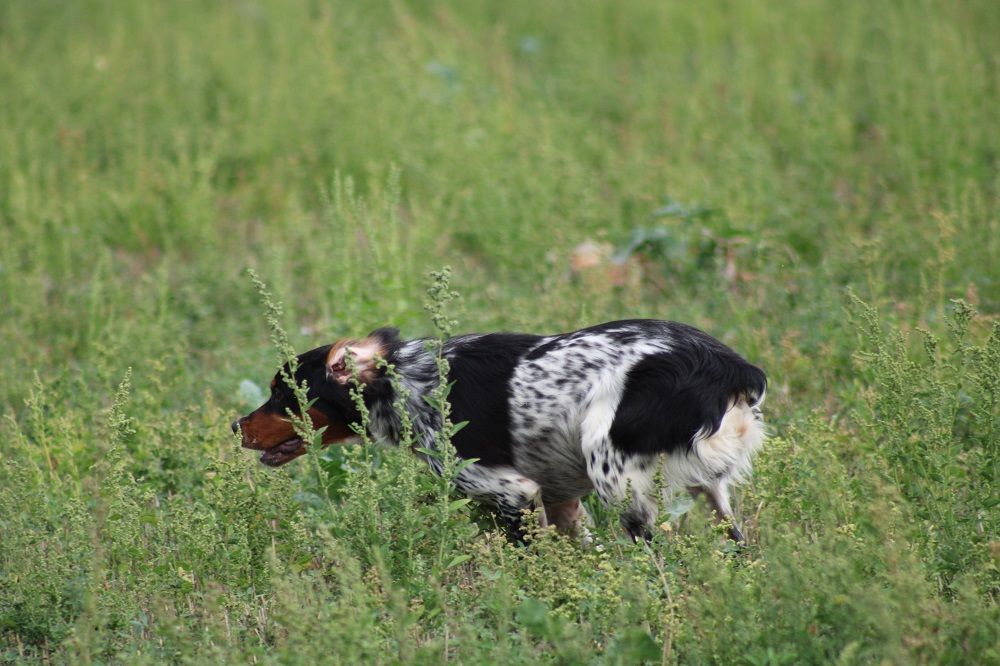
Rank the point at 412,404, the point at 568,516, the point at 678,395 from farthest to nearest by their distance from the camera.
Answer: the point at 568,516 < the point at 412,404 < the point at 678,395

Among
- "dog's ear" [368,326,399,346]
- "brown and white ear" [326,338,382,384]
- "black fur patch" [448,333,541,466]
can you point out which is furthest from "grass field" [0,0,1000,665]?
"dog's ear" [368,326,399,346]

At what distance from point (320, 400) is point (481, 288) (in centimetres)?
267

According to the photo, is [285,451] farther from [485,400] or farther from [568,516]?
[568,516]

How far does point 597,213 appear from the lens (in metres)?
8.44

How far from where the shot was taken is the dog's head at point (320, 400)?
5094 mm

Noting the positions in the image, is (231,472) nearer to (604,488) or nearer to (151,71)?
(604,488)

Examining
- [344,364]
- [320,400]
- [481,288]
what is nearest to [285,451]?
[320,400]

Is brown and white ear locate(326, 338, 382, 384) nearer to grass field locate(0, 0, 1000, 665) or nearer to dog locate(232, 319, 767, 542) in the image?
dog locate(232, 319, 767, 542)

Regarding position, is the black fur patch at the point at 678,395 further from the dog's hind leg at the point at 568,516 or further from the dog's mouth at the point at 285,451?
the dog's mouth at the point at 285,451

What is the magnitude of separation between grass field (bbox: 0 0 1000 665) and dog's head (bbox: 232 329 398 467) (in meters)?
0.18

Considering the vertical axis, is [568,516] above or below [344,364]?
below

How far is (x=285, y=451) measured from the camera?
5305 millimetres

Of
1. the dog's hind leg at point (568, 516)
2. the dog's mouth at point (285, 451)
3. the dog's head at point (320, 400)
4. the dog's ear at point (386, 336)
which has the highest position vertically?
the dog's ear at point (386, 336)

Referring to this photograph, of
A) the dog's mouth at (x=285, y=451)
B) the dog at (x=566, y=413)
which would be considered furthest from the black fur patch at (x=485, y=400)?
the dog's mouth at (x=285, y=451)
